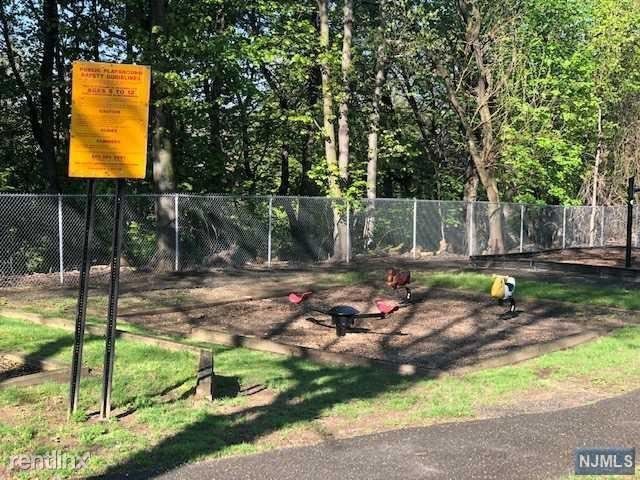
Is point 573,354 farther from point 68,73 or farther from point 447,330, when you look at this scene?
point 68,73

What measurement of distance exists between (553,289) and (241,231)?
9062 mm

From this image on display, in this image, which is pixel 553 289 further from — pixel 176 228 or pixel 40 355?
pixel 40 355

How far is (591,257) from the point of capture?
24.5 meters

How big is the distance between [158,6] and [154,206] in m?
5.32

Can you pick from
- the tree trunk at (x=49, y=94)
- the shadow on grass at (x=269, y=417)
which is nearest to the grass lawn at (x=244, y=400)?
the shadow on grass at (x=269, y=417)

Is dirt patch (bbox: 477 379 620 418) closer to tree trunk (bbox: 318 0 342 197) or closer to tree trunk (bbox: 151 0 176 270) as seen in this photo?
tree trunk (bbox: 151 0 176 270)

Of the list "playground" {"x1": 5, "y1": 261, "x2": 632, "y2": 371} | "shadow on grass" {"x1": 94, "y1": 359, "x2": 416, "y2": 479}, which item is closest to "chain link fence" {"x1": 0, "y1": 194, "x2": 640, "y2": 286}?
"playground" {"x1": 5, "y1": 261, "x2": 632, "y2": 371}

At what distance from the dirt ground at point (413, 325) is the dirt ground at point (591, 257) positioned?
10046 millimetres

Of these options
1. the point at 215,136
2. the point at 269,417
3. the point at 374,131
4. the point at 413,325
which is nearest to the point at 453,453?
the point at 269,417

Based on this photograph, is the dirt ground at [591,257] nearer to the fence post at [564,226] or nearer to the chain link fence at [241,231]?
the chain link fence at [241,231]

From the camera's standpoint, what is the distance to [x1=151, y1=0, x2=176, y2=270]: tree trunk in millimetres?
18250

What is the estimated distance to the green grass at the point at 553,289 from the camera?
13.4m

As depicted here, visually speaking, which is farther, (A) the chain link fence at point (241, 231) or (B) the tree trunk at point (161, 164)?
(B) the tree trunk at point (161, 164)

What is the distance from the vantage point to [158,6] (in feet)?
62.2
